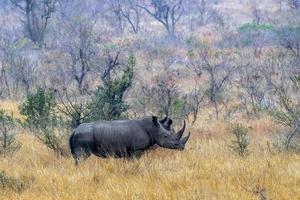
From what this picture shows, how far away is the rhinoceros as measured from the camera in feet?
26.3

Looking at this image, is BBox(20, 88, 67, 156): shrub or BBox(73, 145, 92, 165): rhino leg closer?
BBox(73, 145, 92, 165): rhino leg

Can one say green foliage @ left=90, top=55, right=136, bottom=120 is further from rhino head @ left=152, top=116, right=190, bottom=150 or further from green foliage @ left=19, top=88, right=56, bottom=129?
rhino head @ left=152, top=116, right=190, bottom=150

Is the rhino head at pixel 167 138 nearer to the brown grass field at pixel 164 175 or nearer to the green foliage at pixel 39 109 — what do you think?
the brown grass field at pixel 164 175

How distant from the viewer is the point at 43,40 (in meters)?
32.1

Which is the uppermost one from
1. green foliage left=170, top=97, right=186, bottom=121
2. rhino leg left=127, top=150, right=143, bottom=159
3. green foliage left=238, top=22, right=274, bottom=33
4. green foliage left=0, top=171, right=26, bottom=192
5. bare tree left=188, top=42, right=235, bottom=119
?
green foliage left=238, top=22, right=274, bottom=33

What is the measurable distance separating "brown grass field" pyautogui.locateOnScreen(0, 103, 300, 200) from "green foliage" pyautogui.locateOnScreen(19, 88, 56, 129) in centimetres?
192

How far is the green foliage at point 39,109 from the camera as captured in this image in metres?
10.8

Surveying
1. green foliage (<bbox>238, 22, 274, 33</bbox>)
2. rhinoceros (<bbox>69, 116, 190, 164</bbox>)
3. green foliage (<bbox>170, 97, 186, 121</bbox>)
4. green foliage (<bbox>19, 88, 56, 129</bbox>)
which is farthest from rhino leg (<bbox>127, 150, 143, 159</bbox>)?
green foliage (<bbox>238, 22, 274, 33</bbox>)

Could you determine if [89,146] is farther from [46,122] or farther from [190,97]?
[190,97]

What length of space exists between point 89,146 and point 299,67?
11.4 metres

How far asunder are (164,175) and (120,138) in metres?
1.68

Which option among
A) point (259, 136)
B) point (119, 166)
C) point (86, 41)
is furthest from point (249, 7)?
point (119, 166)

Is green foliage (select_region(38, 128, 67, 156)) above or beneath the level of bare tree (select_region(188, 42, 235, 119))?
above

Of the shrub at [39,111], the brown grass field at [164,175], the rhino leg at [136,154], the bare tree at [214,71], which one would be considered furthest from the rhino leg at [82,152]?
the bare tree at [214,71]
